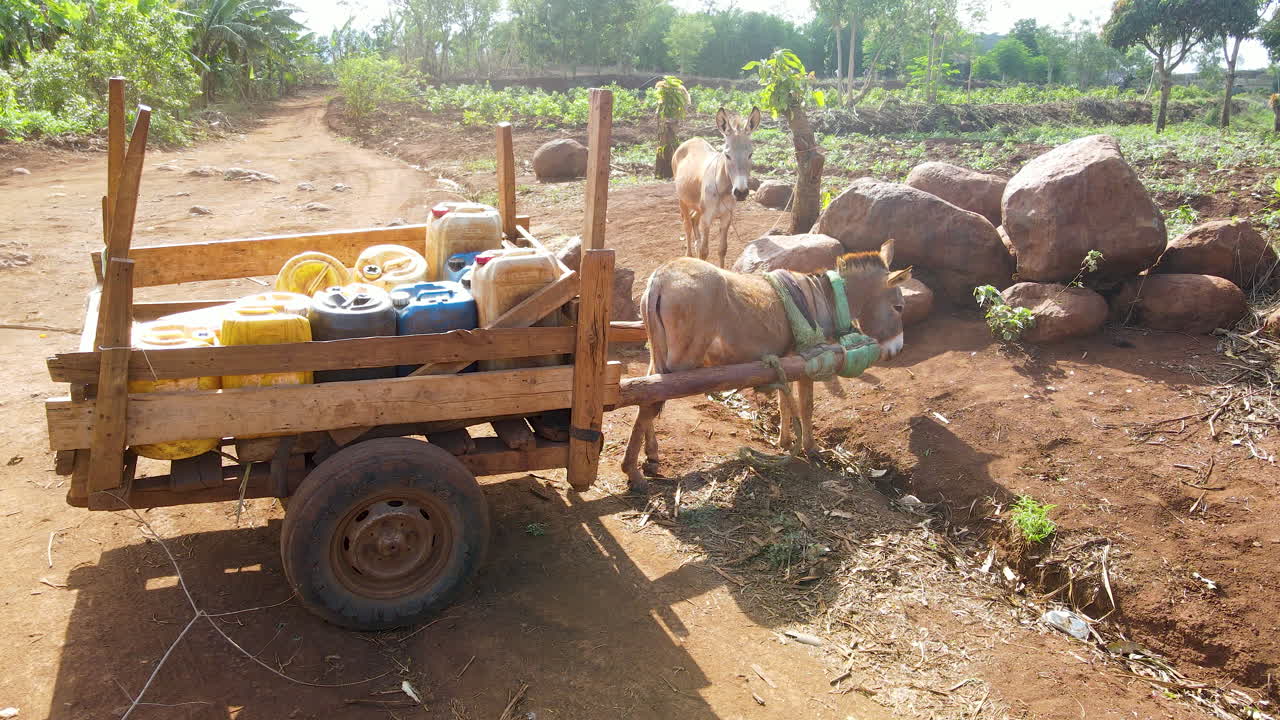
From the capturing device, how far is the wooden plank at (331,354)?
3189mm

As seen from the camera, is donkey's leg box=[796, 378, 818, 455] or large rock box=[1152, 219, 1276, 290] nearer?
donkey's leg box=[796, 378, 818, 455]

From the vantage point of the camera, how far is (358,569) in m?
3.60

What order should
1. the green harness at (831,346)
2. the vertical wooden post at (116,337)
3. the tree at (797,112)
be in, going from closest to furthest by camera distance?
1. the vertical wooden post at (116,337)
2. the green harness at (831,346)
3. the tree at (797,112)

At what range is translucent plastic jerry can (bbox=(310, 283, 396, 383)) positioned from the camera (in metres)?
3.60

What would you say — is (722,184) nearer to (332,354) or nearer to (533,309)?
(533,309)

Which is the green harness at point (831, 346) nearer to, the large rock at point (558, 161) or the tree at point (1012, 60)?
the large rock at point (558, 161)

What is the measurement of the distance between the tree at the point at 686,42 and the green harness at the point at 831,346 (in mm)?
44104

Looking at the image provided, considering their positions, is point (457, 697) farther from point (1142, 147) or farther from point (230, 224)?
point (1142, 147)

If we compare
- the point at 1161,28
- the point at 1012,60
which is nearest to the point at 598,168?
the point at 1161,28

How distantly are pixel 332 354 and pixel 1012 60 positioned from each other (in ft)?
179

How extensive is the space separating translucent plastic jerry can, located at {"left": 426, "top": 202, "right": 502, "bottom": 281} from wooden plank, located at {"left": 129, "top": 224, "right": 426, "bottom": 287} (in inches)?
22.4

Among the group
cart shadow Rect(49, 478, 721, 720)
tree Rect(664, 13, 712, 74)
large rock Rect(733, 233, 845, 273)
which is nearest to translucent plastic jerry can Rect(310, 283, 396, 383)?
cart shadow Rect(49, 478, 721, 720)

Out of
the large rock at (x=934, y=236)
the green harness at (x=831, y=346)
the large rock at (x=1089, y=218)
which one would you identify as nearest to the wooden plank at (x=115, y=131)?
the green harness at (x=831, y=346)

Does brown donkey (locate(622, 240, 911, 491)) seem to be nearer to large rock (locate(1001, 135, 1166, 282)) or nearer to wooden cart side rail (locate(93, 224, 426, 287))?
wooden cart side rail (locate(93, 224, 426, 287))
